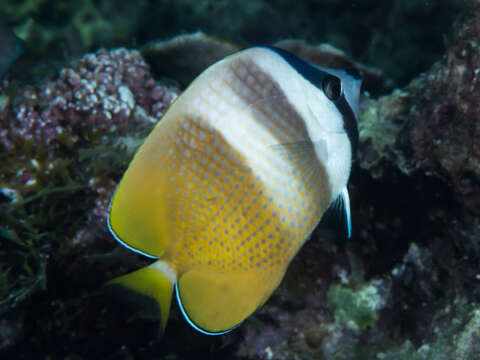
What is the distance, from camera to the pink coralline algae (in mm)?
2768

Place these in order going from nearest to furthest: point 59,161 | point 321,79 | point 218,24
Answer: point 321,79 → point 59,161 → point 218,24

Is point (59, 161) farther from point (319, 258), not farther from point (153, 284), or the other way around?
point (319, 258)

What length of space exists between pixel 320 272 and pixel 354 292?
274 mm

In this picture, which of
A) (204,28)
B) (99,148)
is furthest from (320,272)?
(204,28)

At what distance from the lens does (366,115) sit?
288 cm

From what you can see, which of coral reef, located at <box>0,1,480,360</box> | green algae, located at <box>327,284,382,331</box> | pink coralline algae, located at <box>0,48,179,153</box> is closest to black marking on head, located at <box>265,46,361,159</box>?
coral reef, located at <box>0,1,480,360</box>

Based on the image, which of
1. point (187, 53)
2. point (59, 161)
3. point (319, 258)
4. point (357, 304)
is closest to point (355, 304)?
point (357, 304)

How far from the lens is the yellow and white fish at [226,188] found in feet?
4.28

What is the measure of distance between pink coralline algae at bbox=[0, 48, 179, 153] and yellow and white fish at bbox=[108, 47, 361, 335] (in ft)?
5.20

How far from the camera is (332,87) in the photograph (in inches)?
54.9

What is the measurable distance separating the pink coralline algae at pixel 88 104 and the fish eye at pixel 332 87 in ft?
6.07

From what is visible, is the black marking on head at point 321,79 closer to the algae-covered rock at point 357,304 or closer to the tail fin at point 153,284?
the tail fin at point 153,284

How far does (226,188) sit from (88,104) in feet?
7.35

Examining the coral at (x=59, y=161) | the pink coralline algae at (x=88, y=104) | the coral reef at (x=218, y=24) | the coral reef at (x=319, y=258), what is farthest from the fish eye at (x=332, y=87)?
the coral reef at (x=218, y=24)
